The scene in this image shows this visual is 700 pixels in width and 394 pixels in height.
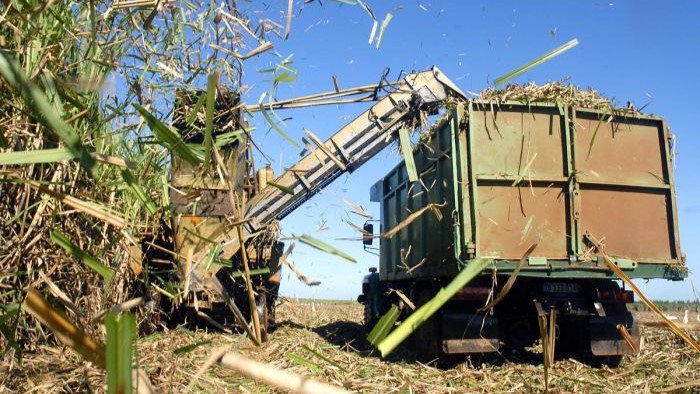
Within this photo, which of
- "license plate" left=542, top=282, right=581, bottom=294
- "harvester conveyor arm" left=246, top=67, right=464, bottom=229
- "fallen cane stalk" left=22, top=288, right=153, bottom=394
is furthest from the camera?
"harvester conveyor arm" left=246, top=67, right=464, bottom=229

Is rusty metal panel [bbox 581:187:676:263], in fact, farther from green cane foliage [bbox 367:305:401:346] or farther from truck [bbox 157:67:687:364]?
green cane foliage [bbox 367:305:401:346]

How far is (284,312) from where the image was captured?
1320 centimetres

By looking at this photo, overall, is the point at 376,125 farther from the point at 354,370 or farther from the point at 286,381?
the point at 286,381

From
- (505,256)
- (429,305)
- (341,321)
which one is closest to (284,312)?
(341,321)

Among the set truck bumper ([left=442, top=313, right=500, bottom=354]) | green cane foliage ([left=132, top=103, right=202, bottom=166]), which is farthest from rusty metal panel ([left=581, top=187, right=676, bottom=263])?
green cane foliage ([left=132, top=103, right=202, bottom=166])

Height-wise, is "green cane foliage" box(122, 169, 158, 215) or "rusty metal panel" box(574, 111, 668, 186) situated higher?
"rusty metal panel" box(574, 111, 668, 186)

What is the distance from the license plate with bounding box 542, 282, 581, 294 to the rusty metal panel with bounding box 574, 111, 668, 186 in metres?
1.23

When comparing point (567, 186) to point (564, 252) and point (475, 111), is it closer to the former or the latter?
point (564, 252)

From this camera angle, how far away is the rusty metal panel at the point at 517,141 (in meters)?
7.07

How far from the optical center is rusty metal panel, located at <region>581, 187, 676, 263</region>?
7.23 m

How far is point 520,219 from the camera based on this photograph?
7023 mm

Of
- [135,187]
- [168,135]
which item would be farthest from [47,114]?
[135,187]

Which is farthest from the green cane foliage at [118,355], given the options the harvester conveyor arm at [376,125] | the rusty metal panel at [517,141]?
the harvester conveyor arm at [376,125]

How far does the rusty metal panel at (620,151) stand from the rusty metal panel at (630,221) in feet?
0.52
